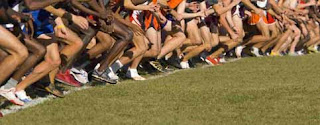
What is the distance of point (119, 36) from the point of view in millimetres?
13570

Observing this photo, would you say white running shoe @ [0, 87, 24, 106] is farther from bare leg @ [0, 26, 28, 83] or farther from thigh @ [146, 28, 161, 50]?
thigh @ [146, 28, 161, 50]

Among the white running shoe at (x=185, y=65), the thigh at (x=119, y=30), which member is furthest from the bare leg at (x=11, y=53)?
the white running shoe at (x=185, y=65)

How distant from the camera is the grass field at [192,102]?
31.3ft

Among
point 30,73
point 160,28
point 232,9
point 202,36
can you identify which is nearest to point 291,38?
point 232,9

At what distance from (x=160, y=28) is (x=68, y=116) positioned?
6.43 meters

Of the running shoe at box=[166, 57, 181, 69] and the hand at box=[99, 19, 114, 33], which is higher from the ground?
the hand at box=[99, 19, 114, 33]

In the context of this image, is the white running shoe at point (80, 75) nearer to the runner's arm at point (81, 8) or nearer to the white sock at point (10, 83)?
the runner's arm at point (81, 8)

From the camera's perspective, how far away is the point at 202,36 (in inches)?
722

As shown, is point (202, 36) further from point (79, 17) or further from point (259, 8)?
point (79, 17)

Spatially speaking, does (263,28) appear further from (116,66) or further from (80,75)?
(80,75)

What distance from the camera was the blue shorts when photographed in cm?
1196

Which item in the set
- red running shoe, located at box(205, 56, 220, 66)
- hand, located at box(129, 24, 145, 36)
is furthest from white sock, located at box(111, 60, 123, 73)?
red running shoe, located at box(205, 56, 220, 66)

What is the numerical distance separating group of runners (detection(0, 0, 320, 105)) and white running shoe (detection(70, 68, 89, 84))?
0.02 m

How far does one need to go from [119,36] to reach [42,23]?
71.6 inches
